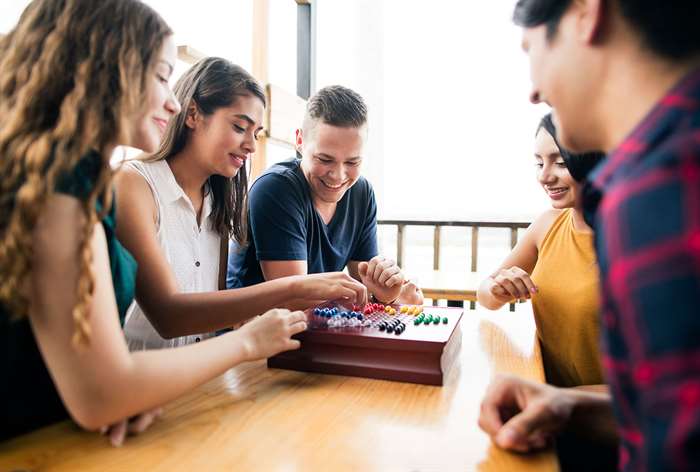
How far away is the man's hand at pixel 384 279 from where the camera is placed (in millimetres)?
1500

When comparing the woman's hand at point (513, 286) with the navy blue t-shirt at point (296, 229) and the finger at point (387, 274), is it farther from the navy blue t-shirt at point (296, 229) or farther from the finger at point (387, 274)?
the navy blue t-shirt at point (296, 229)

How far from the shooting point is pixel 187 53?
2361 mm

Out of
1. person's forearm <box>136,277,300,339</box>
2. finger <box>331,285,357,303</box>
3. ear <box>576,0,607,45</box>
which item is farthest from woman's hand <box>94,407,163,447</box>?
ear <box>576,0,607,45</box>

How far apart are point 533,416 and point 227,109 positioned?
117 centimetres

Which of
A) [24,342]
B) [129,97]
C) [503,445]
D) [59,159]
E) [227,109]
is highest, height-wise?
[227,109]

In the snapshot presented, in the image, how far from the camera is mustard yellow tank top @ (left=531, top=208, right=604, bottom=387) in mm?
1304

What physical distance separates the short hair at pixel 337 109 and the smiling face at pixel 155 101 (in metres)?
0.86

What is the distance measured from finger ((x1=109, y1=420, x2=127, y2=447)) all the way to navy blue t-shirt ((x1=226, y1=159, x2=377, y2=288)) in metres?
0.98

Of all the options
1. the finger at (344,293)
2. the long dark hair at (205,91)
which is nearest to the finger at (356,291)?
the finger at (344,293)

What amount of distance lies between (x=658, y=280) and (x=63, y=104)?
72cm

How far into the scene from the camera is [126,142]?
707 mm

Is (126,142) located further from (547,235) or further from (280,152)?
(280,152)

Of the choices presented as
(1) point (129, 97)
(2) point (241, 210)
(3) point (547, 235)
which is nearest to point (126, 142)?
(1) point (129, 97)

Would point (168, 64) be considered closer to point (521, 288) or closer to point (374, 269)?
point (374, 269)
